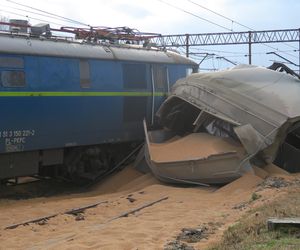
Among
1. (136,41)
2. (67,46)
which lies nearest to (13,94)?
(67,46)

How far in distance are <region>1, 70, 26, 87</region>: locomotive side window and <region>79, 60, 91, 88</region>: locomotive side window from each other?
1.90 meters

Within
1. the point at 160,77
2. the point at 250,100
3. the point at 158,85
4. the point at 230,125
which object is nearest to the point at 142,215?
the point at 230,125

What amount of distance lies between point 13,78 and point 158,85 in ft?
18.0

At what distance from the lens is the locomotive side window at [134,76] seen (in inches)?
611

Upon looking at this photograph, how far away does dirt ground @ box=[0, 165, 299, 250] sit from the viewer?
7836mm

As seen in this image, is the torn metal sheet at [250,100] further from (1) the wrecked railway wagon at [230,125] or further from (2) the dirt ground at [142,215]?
(2) the dirt ground at [142,215]

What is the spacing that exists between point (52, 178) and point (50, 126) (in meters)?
2.46

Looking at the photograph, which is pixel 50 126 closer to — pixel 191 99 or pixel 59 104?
pixel 59 104

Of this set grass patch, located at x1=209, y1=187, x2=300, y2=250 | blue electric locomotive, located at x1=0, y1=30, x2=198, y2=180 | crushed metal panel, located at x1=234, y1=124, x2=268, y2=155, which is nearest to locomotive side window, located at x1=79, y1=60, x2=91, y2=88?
blue electric locomotive, located at x1=0, y1=30, x2=198, y2=180

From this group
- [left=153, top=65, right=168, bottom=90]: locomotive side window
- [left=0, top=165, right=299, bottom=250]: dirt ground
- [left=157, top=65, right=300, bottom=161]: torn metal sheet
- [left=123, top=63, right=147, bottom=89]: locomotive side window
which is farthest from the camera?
[left=153, top=65, right=168, bottom=90]: locomotive side window

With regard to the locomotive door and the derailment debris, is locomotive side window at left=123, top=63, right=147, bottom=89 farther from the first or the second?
the derailment debris

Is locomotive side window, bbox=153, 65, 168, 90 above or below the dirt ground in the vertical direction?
above

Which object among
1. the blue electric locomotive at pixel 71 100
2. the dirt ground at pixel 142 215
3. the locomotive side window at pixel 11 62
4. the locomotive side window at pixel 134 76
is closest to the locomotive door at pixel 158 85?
the blue electric locomotive at pixel 71 100

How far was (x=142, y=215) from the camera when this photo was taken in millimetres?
10000
